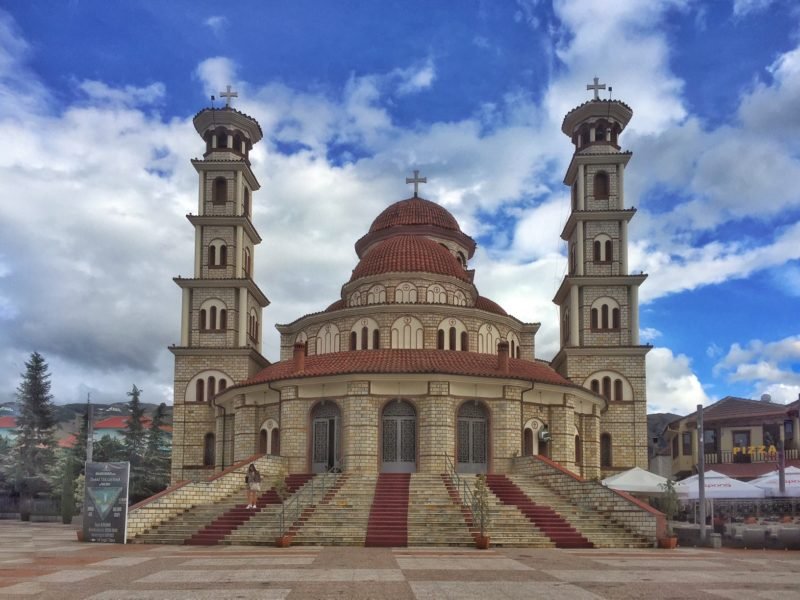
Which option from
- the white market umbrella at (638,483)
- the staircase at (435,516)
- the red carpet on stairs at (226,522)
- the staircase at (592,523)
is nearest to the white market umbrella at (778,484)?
the white market umbrella at (638,483)

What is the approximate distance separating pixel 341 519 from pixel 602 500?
8209 mm

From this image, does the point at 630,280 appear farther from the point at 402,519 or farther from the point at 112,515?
the point at 112,515

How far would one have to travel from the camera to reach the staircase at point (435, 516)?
24.7 metres

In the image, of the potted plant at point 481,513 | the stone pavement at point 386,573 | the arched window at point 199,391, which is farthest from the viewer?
the arched window at point 199,391

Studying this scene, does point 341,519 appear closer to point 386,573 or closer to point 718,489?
point 386,573

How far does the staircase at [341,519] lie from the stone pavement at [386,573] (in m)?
1.59

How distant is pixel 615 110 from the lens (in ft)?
170

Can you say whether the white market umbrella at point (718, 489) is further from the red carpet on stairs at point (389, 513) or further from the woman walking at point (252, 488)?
the woman walking at point (252, 488)

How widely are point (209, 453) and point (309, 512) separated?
68.8ft

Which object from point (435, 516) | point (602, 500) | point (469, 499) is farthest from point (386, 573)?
point (469, 499)

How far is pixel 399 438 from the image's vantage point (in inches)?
1382

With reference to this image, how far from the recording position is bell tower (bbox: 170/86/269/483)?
46688 millimetres

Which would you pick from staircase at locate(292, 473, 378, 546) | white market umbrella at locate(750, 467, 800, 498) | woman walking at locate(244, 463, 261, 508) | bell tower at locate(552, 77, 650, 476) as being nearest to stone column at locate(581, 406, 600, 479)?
bell tower at locate(552, 77, 650, 476)

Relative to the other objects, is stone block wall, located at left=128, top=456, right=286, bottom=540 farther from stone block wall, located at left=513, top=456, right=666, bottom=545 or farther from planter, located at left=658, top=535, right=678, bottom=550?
planter, located at left=658, top=535, right=678, bottom=550
